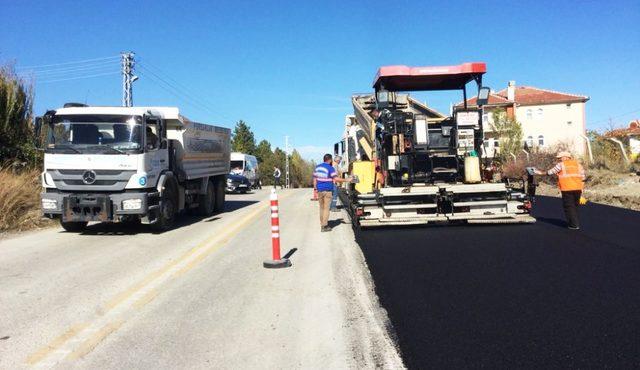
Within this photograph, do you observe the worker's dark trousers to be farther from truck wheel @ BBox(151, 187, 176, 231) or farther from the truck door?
the truck door

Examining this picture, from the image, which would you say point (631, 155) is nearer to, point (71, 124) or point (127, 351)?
point (71, 124)

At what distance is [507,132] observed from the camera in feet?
106

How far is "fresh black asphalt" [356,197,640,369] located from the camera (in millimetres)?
4012

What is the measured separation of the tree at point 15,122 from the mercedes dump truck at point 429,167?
1166cm

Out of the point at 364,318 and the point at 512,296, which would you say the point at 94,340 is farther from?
the point at 512,296

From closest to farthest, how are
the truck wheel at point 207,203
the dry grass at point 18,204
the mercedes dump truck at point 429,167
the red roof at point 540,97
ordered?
1. the mercedes dump truck at point 429,167
2. the dry grass at point 18,204
3. the truck wheel at point 207,203
4. the red roof at point 540,97

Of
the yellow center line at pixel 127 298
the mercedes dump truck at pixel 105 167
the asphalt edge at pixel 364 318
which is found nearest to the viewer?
the asphalt edge at pixel 364 318

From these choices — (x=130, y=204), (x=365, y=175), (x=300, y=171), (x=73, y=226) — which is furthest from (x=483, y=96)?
(x=300, y=171)

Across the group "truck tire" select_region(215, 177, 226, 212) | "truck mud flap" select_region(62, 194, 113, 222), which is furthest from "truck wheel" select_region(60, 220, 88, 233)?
"truck tire" select_region(215, 177, 226, 212)

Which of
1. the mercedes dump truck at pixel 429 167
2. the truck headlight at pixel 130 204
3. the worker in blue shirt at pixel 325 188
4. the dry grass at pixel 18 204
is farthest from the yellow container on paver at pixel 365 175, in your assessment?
the dry grass at pixel 18 204

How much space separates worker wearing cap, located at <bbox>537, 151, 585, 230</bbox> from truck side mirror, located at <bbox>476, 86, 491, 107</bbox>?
1913 millimetres

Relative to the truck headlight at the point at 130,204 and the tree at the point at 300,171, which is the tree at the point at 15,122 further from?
the tree at the point at 300,171

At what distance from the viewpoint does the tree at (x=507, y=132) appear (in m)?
31.9

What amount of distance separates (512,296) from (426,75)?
632 centimetres
